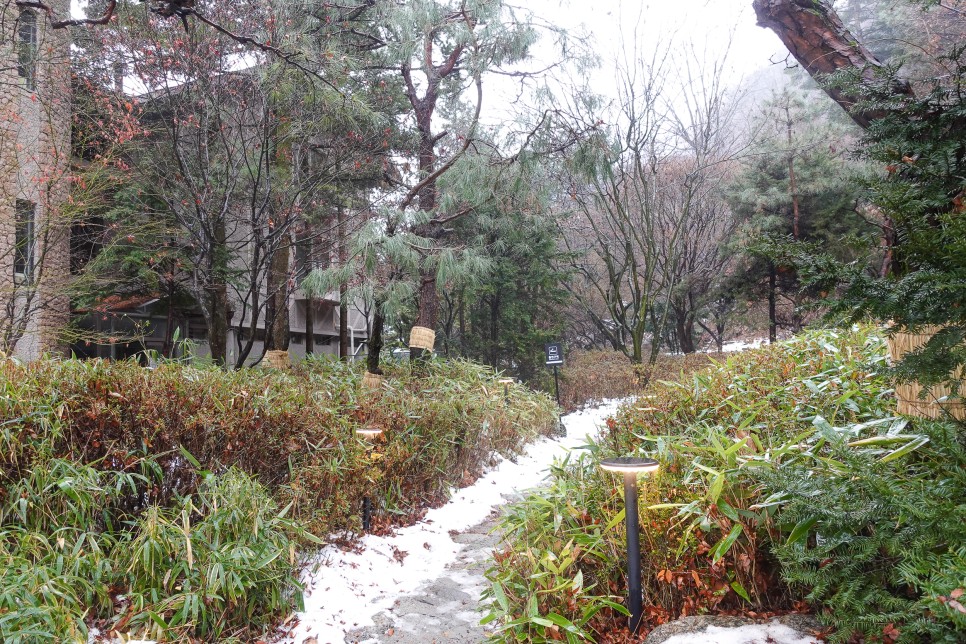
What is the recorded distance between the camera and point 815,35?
2904mm

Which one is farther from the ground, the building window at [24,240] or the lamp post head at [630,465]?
the building window at [24,240]

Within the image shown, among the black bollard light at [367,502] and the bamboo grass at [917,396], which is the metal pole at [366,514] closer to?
the black bollard light at [367,502]

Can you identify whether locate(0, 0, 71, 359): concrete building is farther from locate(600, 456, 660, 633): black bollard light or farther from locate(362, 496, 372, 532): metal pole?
locate(600, 456, 660, 633): black bollard light

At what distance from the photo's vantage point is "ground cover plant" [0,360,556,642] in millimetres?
2654

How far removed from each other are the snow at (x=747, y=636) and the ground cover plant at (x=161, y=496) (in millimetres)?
2053

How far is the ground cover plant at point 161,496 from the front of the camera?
265 cm

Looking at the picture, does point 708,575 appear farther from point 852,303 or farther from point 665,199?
point 665,199

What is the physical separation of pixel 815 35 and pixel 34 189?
7846 millimetres

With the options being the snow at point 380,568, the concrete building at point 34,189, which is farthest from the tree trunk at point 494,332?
the concrete building at point 34,189

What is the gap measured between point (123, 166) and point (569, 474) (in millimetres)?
6315

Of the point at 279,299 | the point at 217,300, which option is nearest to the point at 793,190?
the point at 279,299

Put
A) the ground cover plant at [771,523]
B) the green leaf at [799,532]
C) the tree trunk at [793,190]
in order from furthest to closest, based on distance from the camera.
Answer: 1. the tree trunk at [793,190]
2. the green leaf at [799,532]
3. the ground cover plant at [771,523]

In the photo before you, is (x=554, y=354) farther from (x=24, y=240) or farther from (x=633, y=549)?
(x=633, y=549)

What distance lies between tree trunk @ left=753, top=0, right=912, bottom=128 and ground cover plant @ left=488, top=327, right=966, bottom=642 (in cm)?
147
